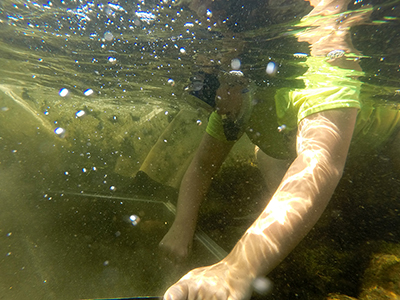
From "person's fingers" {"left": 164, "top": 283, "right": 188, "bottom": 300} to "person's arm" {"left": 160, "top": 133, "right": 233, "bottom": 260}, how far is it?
7.15ft

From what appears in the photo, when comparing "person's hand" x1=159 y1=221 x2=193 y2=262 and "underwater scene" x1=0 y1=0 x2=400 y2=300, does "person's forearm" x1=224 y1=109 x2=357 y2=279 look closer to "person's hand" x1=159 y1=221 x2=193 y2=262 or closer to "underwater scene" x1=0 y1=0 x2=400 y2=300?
"underwater scene" x1=0 y1=0 x2=400 y2=300

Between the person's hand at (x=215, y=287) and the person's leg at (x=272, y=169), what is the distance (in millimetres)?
3252

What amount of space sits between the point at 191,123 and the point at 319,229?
5.01 m

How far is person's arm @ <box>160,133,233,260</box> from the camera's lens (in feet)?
13.3

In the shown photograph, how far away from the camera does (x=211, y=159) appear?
15.6ft

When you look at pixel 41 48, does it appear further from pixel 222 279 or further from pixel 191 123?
pixel 222 279

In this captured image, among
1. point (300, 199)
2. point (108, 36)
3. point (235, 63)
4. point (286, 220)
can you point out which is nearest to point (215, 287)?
point (286, 220)

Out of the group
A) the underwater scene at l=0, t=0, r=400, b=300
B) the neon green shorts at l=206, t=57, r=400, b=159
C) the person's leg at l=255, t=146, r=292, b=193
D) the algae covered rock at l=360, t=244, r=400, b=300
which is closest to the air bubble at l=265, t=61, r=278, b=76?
the underwater scene at l=0, t=0, r=400, b=300

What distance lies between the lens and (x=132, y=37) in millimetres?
4594

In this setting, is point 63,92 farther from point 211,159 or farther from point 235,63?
point 211,159

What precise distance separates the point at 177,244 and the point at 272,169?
9.71ft

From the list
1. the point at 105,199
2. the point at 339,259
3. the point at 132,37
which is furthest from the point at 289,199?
the point at 105,199

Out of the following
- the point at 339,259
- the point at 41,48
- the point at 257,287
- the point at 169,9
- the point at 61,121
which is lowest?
the point at 339,259

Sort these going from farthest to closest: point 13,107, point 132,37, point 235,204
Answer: point 13,107 < point 235,204 < point 132,37
